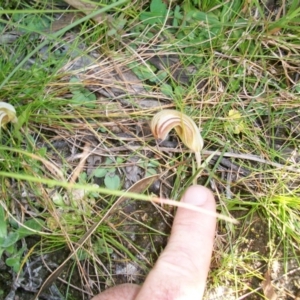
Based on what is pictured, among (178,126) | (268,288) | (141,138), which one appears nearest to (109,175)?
(141,138)

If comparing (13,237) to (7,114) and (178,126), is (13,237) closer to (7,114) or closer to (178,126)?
(7,114)

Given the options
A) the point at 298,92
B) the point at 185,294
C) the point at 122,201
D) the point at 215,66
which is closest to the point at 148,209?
the point at 122,201

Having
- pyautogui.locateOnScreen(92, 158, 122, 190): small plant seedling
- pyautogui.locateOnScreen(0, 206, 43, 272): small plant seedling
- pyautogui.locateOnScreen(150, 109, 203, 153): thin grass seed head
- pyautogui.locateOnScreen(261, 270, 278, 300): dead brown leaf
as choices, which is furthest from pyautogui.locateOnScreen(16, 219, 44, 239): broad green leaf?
pyautogui.locateOnScreen(261, 270, 278, 300): dead brown leaf

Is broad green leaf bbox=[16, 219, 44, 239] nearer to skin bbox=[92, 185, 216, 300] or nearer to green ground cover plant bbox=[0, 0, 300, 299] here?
green ground cover plant bbox=[0, 0, 300, 299]

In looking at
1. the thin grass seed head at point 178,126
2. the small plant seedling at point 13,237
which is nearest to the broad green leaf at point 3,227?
the small plant seedling at point 13,237

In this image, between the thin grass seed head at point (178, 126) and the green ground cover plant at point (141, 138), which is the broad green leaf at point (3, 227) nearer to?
the green ground cover plant at point (141, 138)

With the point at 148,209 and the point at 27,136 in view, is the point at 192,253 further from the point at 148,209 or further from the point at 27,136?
the point at 27,136
